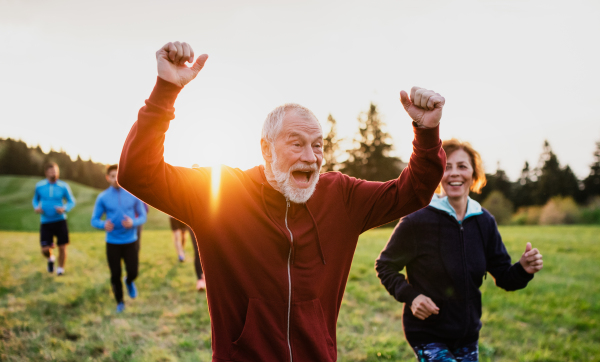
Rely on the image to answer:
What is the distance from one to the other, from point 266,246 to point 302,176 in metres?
0.53

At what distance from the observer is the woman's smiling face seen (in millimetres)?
3404

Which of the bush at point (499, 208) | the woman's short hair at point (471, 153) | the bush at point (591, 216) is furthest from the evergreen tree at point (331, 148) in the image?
the woman's short hair at point (471, 153)

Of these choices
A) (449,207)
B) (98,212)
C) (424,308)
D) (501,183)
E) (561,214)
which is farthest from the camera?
(501,183)

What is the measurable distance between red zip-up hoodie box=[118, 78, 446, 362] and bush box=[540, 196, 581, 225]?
46.4m

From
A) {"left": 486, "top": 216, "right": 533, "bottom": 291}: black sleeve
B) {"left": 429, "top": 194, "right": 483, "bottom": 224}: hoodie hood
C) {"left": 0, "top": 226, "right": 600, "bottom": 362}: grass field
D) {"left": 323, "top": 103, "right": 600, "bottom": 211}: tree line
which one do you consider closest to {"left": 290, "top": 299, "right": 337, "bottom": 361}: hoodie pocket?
{"left": 429, "top": 194, "right": 483, "bottom": 224}: hoodie hood

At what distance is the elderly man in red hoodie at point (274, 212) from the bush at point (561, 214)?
152ft

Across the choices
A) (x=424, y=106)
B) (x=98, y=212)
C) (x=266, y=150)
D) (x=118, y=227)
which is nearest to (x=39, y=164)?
(x=98, y=212)

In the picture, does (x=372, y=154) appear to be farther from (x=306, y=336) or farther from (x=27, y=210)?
(x=306, y=336)

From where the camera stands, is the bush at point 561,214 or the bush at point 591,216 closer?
the bush at point 591,216

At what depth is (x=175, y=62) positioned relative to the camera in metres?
1.93

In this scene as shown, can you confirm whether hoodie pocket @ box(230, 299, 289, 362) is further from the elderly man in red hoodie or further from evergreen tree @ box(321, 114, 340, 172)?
evergreen tree @ box(321, 114, 340, 172)

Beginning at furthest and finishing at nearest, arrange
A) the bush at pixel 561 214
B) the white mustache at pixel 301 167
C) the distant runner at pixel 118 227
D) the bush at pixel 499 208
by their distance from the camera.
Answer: the bush at pixel 499 208
the bush at pixel 561 214
the distant runner at pixel 118 227
the white mustache at pixel 301 167

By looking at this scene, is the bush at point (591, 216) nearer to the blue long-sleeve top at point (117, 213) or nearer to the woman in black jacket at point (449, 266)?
the woman in black jacket at point (449, 266)

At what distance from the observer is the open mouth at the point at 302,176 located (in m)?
2.44
